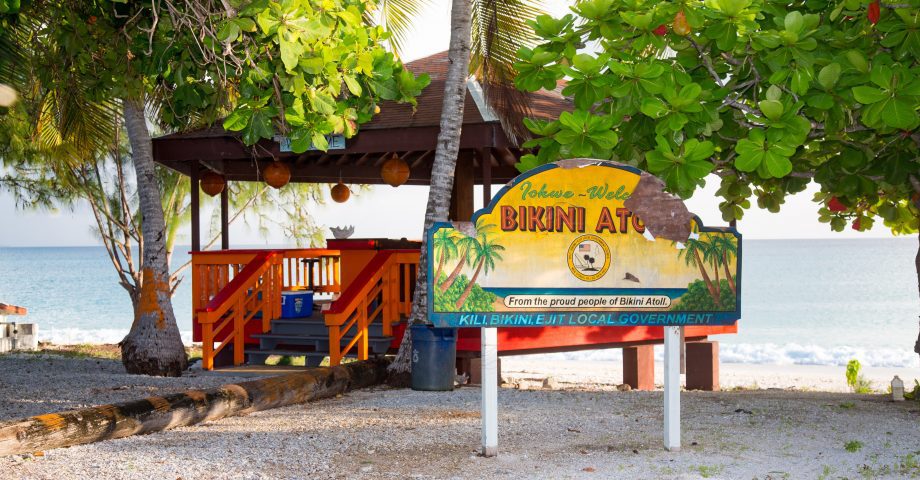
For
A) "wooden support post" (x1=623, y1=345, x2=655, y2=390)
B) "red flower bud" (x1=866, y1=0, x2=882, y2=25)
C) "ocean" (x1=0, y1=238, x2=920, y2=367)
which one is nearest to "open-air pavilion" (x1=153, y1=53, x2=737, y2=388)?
"wooden support post" (x1=623, y1=345, x2=655, y2=390)

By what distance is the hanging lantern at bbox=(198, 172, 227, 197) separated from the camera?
48.8 ft

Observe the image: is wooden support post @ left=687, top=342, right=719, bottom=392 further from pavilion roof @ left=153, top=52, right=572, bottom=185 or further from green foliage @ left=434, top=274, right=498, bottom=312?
green foliage @ left=434, top=274, right=498, bottom=312

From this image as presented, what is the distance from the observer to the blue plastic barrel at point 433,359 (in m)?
9.92

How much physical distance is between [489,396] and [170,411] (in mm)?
2843

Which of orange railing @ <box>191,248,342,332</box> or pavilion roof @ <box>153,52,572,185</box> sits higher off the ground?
pavilion roof @ <box>153,52,572,185</box>

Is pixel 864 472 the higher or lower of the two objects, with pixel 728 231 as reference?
lower

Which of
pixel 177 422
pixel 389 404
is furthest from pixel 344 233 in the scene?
pixel 177 422

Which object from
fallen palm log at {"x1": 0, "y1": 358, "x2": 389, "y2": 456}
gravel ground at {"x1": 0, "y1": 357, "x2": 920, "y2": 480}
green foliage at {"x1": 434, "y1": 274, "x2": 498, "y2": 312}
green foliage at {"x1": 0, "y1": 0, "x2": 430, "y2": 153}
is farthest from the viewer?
green foliage at {"x1": 0, "y1": 0, "x2": 430, "y2": 153}

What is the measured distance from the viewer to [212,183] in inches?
587

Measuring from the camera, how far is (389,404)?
8984 millimetres

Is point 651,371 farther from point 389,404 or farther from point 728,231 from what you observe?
point 728,231

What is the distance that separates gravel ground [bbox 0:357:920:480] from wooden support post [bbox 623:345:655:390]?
17.2 feet

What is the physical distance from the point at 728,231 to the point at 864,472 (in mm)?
1938

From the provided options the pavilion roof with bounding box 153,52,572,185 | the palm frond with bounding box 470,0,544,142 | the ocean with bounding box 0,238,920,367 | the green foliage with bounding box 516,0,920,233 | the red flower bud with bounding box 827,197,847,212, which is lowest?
the ocean with bounding box 0,238,920,367
